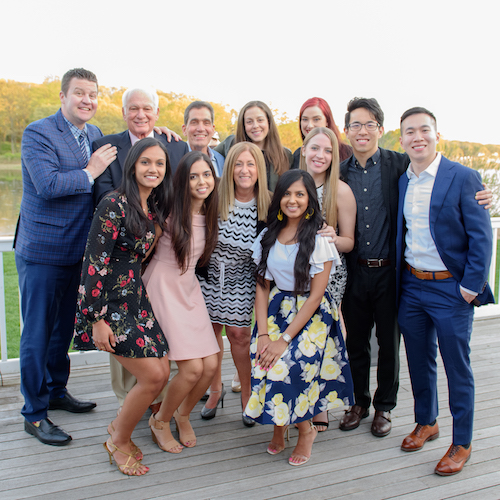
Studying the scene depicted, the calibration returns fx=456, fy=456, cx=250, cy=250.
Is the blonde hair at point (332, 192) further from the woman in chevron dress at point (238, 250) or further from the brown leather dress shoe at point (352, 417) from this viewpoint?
the brown leather dress shoe at point (352, 417)

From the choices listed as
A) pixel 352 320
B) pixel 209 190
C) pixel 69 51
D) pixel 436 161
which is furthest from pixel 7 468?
pixel 69 51

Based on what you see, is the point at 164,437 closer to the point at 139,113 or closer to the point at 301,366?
the point at 301,366

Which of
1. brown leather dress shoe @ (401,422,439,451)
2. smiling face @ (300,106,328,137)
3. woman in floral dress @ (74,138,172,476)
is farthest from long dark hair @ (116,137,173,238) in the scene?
brown leather dress shoe @ (401,422,439,451)

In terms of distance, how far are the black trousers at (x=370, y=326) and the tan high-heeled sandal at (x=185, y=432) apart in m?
1.09

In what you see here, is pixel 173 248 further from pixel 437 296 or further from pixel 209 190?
pixel 437 296

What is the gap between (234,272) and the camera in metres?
2.86

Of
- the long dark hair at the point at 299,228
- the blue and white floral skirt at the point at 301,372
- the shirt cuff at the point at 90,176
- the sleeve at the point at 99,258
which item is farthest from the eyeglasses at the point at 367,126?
the shirt cuff at the point at 90,176

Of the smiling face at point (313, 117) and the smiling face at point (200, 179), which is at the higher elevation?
the smiling face at point (313, 117)

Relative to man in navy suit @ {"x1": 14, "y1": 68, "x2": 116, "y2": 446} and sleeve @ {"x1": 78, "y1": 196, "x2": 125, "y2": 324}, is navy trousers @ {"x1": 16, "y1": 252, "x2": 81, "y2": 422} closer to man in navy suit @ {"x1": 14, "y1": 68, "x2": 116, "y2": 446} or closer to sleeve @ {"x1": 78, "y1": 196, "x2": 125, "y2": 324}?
man in navy suit @ {"x1": 14, "y1": 68, "x2": 116, "y2": 446}

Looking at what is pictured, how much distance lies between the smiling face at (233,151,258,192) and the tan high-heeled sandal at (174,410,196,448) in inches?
57.2

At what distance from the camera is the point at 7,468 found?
97.0 inches

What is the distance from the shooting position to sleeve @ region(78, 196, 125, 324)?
2.25 meters

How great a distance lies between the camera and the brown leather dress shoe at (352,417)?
113 inches

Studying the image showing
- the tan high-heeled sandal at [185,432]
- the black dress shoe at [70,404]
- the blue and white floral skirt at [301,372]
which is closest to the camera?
the blue and white floral skirt at [301,372]
